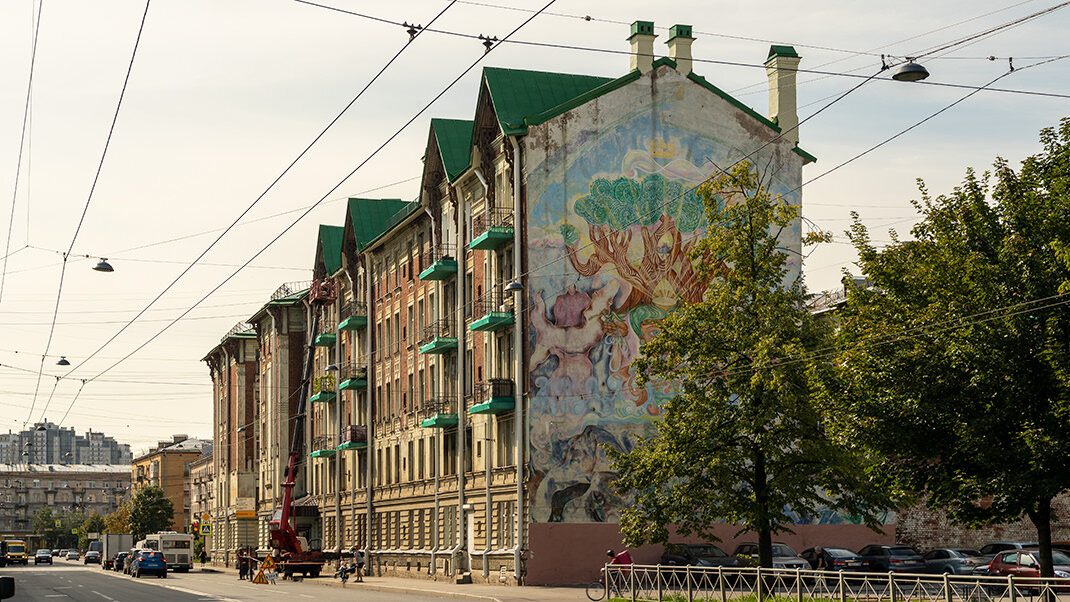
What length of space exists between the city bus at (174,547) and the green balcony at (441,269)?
106 ft

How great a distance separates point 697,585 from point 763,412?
6.20m

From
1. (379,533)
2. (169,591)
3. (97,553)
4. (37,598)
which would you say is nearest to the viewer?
(37,598)

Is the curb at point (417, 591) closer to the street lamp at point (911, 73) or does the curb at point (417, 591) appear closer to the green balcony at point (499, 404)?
the green balcony at point (499, 404)

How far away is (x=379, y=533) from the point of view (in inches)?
2724

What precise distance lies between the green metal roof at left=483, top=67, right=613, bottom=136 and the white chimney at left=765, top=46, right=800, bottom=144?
23.2ft

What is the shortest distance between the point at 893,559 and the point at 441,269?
2369cm

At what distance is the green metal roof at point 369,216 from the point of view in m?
74.1

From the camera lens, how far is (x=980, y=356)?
88.3 ft

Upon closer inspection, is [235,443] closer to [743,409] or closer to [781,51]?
[781,51]

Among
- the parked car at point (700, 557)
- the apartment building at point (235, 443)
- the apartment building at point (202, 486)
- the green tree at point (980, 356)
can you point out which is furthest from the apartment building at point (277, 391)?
the green tree at point (980, 356)

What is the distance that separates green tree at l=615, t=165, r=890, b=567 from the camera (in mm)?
34469

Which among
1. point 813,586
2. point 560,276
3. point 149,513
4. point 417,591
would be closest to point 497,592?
point 417,591

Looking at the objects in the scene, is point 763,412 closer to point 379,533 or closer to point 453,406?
point 453,406

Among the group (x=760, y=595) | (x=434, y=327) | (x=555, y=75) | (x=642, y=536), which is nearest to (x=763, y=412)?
(x=642, y=536)
